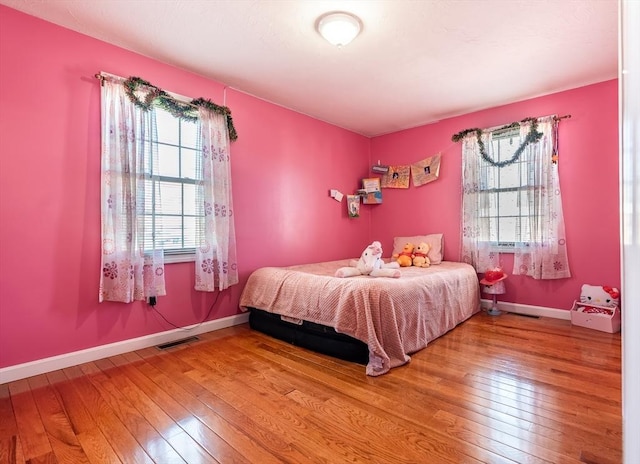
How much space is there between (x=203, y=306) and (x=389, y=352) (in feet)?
5.84

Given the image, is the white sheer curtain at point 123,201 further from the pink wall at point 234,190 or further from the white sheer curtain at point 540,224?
the white sheer curtain at point 540,224

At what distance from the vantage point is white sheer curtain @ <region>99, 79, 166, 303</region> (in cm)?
239

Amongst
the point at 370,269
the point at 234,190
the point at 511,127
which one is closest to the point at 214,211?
the point at 234,190

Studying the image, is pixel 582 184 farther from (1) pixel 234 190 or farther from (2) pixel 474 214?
(1) pixel 234 190

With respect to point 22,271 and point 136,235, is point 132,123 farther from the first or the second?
point 22,271

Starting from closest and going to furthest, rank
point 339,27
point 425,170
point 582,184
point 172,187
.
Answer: point 339,27
point 172,187
point 582,184
point 425,170

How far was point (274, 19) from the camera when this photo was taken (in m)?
2.23

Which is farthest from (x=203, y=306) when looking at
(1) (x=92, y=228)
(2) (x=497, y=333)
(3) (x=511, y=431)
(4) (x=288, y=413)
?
(2) (x=497, y=333)

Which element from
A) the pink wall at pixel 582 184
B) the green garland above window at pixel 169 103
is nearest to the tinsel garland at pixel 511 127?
the pink wall at pixel 582 184

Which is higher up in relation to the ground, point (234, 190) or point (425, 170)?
point (425, 170)

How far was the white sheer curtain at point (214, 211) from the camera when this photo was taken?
2.92 meters

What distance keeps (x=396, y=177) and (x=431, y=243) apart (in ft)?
3.74

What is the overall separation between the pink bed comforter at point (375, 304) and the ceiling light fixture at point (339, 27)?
1.75 meters

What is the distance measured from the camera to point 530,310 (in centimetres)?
357
